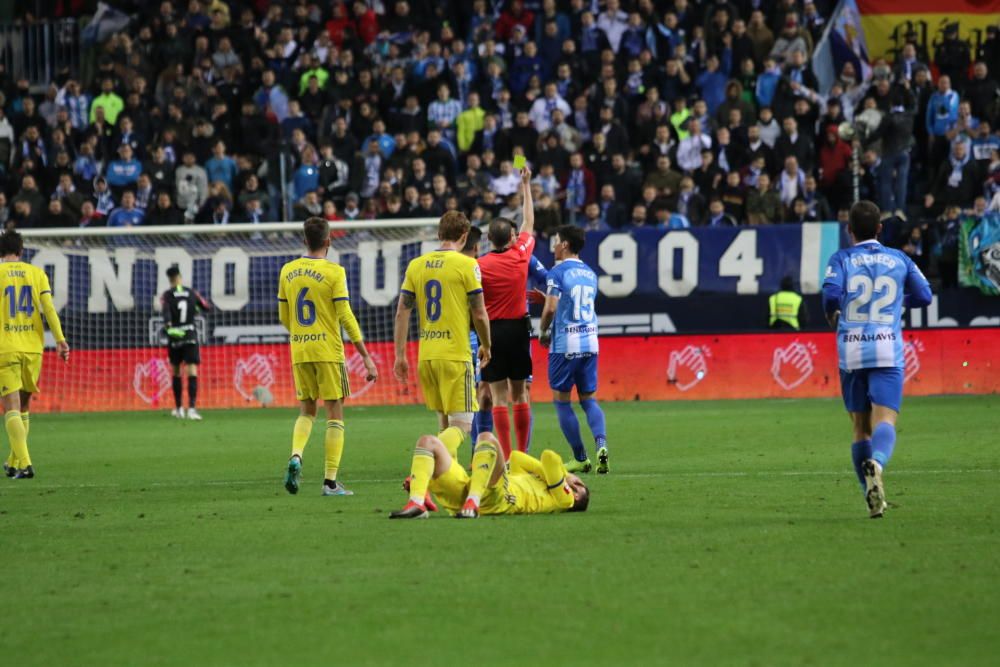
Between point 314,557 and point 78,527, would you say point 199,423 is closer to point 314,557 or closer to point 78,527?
point 78,527

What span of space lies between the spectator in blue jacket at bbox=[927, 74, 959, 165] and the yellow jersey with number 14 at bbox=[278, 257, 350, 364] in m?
16.6

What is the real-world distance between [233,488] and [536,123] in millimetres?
15928

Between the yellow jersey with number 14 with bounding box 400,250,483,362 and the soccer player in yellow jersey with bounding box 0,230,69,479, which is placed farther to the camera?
the soccer player in yellow jersey with bounding box 0,230,69,479

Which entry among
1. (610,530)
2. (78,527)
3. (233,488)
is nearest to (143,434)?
(233,488)

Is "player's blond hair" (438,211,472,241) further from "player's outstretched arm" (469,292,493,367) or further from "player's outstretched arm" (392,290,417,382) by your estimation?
"player's outstretched arm" (392,290,417,382)

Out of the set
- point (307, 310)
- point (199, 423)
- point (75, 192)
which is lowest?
point (199, 423)

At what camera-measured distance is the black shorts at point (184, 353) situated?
80.4ft

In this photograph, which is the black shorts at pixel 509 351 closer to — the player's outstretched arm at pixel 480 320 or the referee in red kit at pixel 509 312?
the referee in red kit at pixel 509 312

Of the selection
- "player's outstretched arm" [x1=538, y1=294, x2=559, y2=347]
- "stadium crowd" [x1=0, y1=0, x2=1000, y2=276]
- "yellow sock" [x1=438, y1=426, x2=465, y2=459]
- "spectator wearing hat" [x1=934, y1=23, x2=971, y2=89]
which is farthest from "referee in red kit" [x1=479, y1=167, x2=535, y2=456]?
"spectator wearing hat" [x1=934, y1=23, x2=971, y2=89]

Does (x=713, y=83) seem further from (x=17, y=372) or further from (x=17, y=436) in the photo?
(x=17, y=436)

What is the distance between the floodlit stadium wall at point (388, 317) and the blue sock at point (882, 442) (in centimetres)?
1481

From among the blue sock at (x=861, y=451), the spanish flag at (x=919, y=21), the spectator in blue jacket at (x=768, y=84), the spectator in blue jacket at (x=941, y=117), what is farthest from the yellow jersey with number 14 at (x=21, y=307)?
the spanish flag at (x=919, y=21)

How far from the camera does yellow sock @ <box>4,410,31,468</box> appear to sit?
1505cm

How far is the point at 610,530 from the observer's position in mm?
9953
